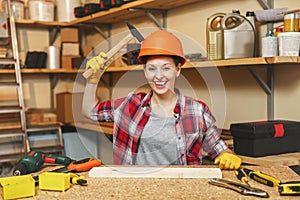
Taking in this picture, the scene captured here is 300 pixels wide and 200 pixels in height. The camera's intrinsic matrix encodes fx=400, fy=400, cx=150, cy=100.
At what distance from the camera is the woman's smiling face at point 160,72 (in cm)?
156

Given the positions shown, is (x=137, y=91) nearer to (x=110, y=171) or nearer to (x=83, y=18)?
(x=110, y=171)

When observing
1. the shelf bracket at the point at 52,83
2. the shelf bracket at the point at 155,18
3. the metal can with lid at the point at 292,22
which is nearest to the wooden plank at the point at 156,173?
the metal can with lid at the point at 292,22

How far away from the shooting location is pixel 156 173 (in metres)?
1.29

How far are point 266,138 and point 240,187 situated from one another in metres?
0.68

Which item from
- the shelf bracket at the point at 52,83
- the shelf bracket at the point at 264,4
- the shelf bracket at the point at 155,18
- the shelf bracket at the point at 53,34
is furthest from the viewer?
the shelf bracket at the point at 52,83

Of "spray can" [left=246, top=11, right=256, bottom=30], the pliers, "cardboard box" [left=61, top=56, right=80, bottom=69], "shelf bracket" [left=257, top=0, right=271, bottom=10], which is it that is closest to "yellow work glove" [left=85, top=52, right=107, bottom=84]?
the pliers

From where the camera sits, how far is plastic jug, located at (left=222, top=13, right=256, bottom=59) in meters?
2.14

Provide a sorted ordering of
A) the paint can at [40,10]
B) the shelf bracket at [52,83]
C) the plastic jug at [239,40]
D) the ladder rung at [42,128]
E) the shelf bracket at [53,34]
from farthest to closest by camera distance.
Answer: the shelf bracket at [52,83]
the shelf bracket at [53,34]
the paint can at [40,10]
the ladder rung at [42,128]
the plastic jug at [239,40]

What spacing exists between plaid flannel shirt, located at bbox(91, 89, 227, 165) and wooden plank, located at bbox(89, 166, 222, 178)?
1.21 feet

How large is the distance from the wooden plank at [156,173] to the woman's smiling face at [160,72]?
1.27 ft

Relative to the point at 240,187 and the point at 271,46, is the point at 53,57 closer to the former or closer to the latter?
the point at 271,46

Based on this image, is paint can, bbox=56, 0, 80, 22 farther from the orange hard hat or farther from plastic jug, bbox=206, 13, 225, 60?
the orange hard hat

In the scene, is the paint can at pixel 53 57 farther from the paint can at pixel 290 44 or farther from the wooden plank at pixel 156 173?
the wooden plank at pixel 156 173

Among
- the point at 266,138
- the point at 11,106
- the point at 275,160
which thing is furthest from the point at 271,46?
the point at 11,106
